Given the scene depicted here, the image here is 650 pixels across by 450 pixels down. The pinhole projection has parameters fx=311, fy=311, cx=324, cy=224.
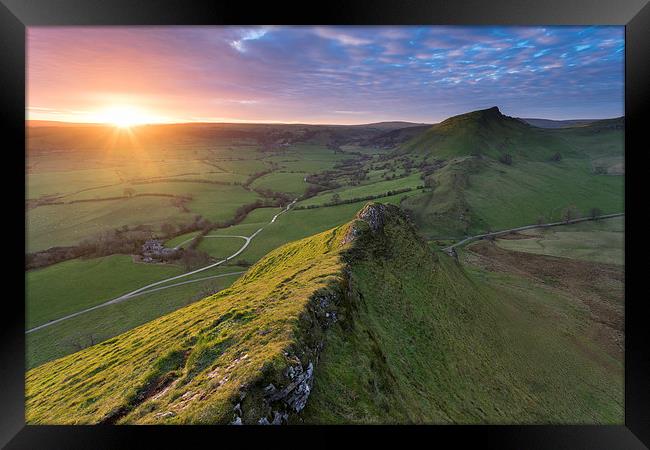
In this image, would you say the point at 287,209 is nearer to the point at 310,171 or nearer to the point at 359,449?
the point at 310,171

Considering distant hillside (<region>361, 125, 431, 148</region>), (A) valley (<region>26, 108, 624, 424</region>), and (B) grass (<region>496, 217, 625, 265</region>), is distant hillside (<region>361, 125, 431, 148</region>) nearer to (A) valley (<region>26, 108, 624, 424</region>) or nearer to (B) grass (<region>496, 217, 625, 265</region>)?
(A) valley (<region>26, 108, 624, 424</region>)

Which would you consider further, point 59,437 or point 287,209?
point 287,209

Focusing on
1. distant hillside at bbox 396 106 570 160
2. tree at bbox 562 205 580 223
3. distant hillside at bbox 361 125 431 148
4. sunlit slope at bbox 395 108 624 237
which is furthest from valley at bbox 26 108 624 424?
distant hillside at bbox 361 125 431 148

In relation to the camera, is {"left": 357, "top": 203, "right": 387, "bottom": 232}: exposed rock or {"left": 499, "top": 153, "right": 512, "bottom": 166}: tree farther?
{"left": 499, "top": 153, "right": 512, "bottom": 166}: tree

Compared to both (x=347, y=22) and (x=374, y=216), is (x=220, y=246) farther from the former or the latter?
(x=347, y=22)

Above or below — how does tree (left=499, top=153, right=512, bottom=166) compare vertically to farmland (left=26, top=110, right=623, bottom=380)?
above

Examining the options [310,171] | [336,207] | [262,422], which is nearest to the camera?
[262,422]

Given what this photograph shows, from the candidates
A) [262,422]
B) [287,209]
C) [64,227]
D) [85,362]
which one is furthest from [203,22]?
[287,209]
